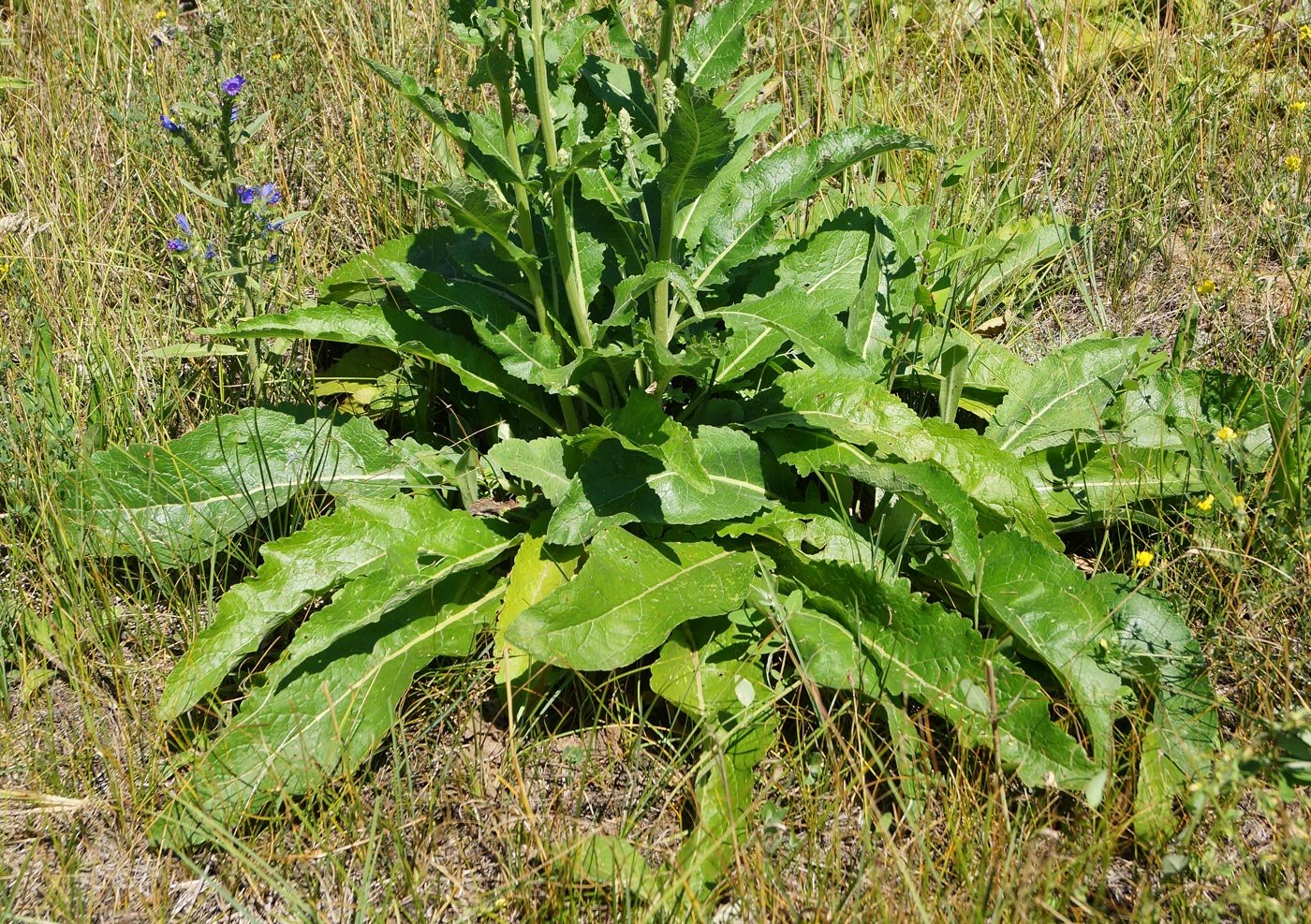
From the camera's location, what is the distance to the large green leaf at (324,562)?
2.28m

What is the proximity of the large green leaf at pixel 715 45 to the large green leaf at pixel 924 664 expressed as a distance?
3.90 feet

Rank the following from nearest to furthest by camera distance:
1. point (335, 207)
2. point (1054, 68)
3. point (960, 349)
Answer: point (960, 349)
point (335, 207)
point (1054, 68)

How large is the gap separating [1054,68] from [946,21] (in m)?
0.51

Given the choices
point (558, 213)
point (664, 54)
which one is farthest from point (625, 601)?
point (664, 54)

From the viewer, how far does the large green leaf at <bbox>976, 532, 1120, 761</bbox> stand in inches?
84.1

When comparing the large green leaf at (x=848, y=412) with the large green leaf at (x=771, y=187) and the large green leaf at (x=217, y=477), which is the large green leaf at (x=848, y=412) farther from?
the large green leaf at (x=217, y=477)

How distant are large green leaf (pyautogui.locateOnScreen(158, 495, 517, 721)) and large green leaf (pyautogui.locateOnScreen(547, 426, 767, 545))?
26cm

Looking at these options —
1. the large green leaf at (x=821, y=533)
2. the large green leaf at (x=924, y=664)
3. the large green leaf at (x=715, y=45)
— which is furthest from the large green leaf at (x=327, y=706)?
the large green leaf at (x=715, y=45)

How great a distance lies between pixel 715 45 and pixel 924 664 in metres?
1.53

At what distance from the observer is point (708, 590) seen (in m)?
2.33

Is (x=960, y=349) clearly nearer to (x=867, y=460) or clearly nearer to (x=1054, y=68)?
(x=867, y=460)

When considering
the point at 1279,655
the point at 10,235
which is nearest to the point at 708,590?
the point at 1279,655

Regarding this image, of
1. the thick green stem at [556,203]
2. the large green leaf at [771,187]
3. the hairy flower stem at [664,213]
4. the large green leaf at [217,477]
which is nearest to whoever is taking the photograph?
the thick green stem at [556,203]

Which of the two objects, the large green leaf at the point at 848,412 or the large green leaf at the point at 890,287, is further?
the large green leaf at the point at 890,287
